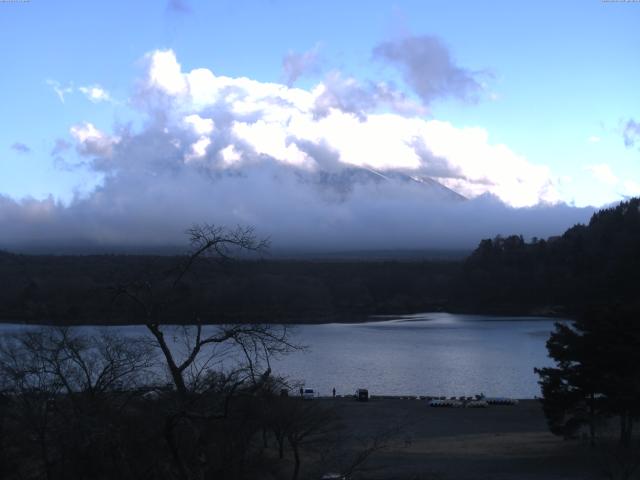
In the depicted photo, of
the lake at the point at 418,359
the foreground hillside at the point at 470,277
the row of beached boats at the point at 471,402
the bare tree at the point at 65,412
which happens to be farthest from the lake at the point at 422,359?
the bare tree at the point at 65,412

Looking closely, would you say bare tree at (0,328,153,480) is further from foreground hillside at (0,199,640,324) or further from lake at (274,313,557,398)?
foreground hillside at (0,199,640,324)

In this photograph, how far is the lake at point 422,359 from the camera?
26203 mm

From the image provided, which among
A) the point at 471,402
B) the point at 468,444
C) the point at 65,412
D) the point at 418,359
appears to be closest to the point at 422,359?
the point at 418,359

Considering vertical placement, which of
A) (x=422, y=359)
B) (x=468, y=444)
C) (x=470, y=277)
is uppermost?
(x=470, y=277)

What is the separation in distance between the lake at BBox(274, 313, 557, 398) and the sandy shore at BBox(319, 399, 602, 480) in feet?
10.8

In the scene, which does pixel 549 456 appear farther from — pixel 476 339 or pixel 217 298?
pixel 476 339

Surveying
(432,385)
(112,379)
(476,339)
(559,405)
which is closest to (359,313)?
(476,339)

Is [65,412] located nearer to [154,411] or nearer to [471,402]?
[154,411]

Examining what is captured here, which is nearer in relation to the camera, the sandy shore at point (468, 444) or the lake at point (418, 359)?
the sandy shore at point (468, 444)

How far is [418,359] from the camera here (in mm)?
32594

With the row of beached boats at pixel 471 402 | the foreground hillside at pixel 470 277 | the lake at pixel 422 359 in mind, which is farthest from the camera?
the foreground hillside at pixel 470 277

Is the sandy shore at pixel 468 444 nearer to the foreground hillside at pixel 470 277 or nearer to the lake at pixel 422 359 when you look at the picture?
the lake at pixel 422 359

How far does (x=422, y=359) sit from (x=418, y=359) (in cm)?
21

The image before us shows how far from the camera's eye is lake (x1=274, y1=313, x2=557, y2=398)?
26203 mm
